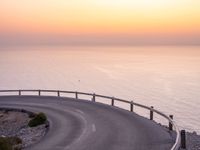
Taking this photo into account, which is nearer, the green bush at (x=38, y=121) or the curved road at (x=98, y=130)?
the curved road at (x=98, y=130)

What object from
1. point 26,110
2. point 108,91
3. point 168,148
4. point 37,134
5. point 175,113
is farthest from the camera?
point 108,91

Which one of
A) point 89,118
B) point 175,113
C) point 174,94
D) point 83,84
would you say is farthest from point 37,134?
point 83,84

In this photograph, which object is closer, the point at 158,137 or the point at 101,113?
the point at 158,137

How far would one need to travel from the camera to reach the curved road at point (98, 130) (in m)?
16.4

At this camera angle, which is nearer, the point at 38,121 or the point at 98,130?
the point at 98,130

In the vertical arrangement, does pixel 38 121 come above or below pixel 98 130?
below

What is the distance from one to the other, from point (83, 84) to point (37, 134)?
313 feet

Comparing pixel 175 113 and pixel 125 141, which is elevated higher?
pixel 125 141

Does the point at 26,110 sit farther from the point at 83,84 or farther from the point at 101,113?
the point at 83,84

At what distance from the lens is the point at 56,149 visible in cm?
1609

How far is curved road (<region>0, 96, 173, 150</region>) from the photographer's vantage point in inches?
647

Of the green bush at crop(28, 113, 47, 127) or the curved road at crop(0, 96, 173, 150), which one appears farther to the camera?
the green bush at crop(28, 113, 47, 127)

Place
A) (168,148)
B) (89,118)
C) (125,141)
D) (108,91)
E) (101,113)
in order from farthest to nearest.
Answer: (108,91)
(101,113)
(89,118)
(125,141)
(168,148)

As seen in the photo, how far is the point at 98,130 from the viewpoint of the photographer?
20.0 meters
